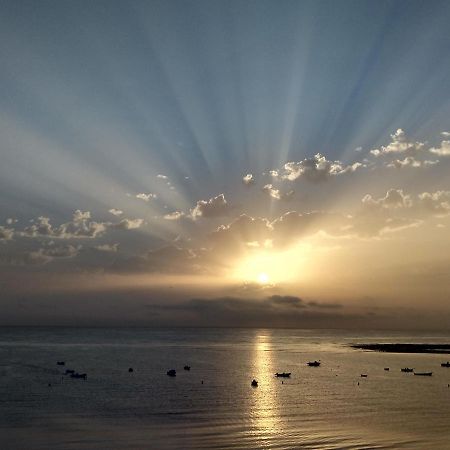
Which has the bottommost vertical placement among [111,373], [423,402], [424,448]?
[424,448]

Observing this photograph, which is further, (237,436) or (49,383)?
(49,383)

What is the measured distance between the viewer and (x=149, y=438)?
44438mm

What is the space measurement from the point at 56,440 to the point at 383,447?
91.2ft

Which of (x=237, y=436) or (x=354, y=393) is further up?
(x=354, y=393)

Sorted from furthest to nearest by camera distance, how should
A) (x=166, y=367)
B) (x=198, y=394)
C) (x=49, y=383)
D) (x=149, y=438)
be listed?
(x=166, y=367) → (x=49, y=383) → (x=198, y=394) → (x=149, y=438)

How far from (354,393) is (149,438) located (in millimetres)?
41504

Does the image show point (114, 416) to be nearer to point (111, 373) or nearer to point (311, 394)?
point (311, 394)

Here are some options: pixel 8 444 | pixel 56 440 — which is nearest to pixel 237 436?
pixel 56 440

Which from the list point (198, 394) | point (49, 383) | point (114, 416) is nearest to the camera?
point (114, 416)

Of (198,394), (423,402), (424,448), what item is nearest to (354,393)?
(423,402)

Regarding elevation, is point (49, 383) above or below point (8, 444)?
above

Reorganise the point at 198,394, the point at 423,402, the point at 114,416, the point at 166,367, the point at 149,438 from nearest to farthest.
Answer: the point at 149,438
the point at 114,416
the point at 423,402
the point at 198,394
the point at 166,367

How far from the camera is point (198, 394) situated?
240 feet

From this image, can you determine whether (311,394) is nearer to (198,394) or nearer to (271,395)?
→ (271,395)
